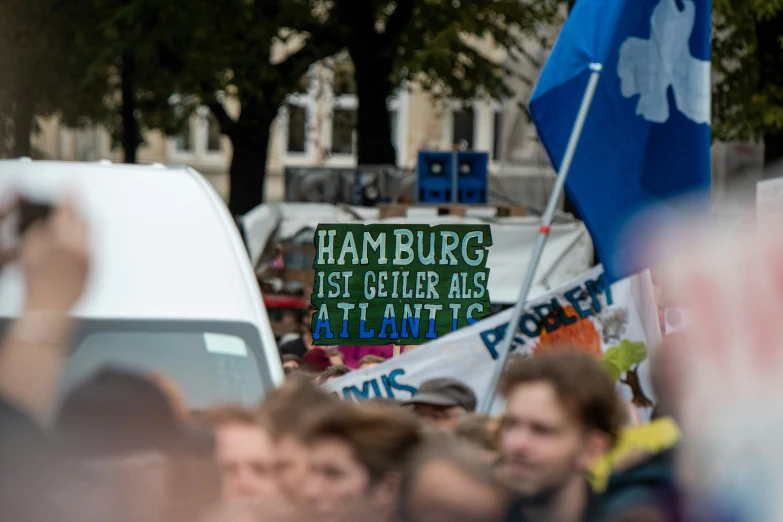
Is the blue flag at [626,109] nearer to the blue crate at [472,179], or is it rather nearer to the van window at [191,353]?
the van window at [191,353]

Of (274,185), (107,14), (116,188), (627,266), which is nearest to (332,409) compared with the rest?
(116,188)

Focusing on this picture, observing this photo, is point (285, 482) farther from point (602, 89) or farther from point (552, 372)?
point (602, 89)

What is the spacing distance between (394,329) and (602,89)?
148 centimetres

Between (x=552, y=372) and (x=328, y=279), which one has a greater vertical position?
(x=552, y=372)

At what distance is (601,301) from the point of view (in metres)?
8.05

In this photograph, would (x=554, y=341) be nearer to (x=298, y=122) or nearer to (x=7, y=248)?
(x=7, y=248)

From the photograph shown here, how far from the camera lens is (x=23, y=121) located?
81.2ft

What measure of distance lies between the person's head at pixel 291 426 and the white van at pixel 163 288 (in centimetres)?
59

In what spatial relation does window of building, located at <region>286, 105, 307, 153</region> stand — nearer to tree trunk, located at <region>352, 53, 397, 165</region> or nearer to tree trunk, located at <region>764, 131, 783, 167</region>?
tree trunk, located at <region>352, 53, 397, 165</region>

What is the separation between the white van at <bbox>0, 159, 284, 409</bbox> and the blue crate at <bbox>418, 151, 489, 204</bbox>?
11.4 metres

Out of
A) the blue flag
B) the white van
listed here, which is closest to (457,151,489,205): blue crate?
the blue flag

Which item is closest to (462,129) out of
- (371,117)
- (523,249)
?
(371,117)

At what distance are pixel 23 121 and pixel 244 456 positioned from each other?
2226 cm

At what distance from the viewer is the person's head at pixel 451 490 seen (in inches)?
120
